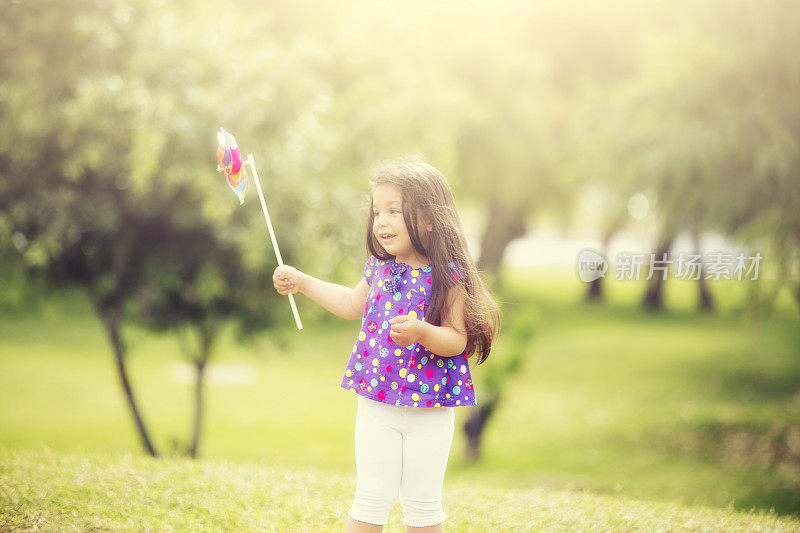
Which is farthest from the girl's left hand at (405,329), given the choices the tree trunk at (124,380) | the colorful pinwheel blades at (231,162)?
the tree trunk at (124,380)

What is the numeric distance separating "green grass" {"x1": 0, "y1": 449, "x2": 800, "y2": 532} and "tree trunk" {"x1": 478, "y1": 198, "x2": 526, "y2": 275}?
15622 mm

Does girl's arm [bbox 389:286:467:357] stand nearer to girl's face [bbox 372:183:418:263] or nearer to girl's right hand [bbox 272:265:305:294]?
girl's face [bbox 372:183:418:263]

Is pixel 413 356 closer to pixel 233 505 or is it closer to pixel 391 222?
pixel 391 222

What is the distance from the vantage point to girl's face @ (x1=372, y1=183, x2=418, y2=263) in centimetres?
283

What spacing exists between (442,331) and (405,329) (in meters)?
0.17

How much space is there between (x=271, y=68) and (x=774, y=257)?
17.7ft

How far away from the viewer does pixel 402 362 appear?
280 centimetres

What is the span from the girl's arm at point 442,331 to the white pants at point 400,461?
0.28m

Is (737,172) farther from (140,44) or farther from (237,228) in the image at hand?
(140,44)

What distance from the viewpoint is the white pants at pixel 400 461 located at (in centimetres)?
280
